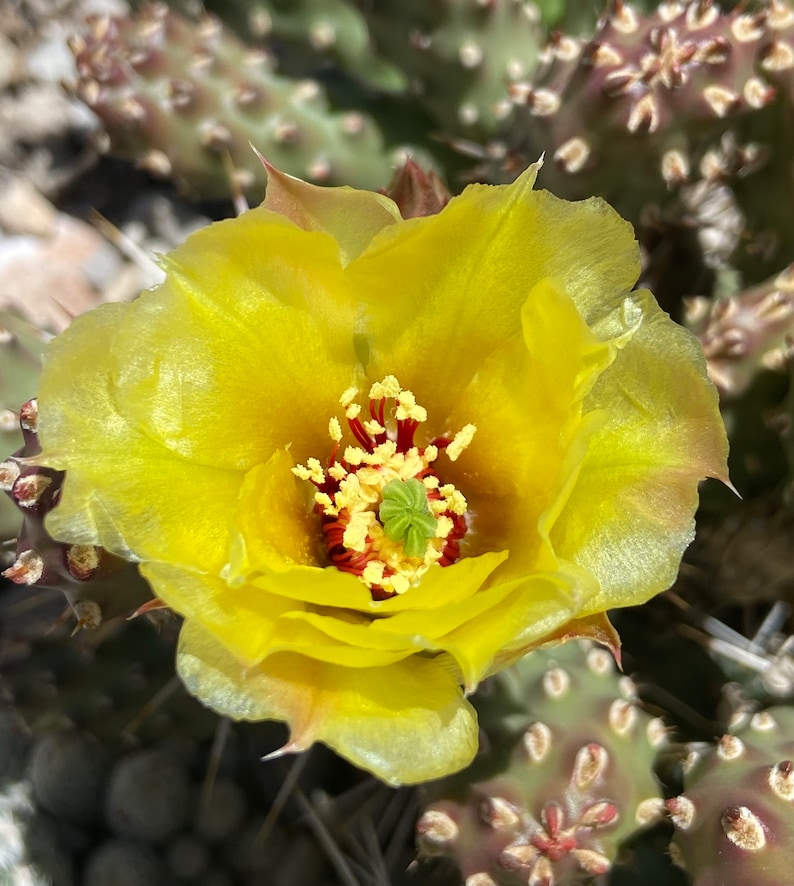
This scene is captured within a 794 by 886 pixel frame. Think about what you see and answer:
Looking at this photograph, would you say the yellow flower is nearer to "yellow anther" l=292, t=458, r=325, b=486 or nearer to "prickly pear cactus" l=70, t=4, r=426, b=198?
"yellow anther" l=292, t=458, r=325, b=486

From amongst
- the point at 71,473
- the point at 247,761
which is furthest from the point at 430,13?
the point at 247,761

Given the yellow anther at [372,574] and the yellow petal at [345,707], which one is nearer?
the yellow petal at [345,707]

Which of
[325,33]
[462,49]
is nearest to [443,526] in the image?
[462,49]

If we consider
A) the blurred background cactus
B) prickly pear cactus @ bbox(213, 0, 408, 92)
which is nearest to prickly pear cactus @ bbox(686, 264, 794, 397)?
the blurred background cactus

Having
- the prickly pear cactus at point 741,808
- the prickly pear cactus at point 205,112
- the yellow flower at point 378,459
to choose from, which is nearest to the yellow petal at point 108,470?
the yellow flower at point 378,459

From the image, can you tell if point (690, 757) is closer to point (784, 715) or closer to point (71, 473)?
point (784, 715)

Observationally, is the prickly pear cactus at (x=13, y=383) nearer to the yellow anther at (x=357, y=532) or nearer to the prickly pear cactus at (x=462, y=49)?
the yellow anther at (x=357, y=532)
